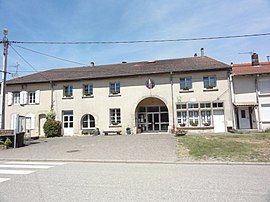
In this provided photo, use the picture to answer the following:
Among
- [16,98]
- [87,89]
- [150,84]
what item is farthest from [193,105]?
[16,98]

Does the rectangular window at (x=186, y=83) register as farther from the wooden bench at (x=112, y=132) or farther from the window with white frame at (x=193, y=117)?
the wooden bench at (x=112, y=132)

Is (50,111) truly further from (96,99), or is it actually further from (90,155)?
(90,155)

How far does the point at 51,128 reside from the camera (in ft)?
81.8

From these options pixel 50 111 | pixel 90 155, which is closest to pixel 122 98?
pixel 50 111

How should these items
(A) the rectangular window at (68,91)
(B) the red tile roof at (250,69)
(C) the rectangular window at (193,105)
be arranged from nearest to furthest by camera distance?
(C) the rectangular window at (193,105) → (B) the red tile roof at (250,69) → (A) the rectangular window at (68,91)

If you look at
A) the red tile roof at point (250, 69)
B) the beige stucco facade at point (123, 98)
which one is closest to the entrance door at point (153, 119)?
the beige stucco facade at point (123, 98)

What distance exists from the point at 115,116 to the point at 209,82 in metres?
9.16

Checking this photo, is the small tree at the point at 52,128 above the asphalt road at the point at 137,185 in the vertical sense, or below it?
above

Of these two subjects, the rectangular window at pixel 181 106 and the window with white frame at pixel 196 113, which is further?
the rectangular window at pixel 181 106

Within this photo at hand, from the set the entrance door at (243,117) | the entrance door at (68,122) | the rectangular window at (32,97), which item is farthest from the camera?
the rectangular window at (32,97)

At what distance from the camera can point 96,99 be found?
83.7ft

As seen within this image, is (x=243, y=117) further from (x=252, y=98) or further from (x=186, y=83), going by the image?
(x=186, y=83)

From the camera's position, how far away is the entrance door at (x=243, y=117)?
24531 mm

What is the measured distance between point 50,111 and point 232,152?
1956 centimetres
